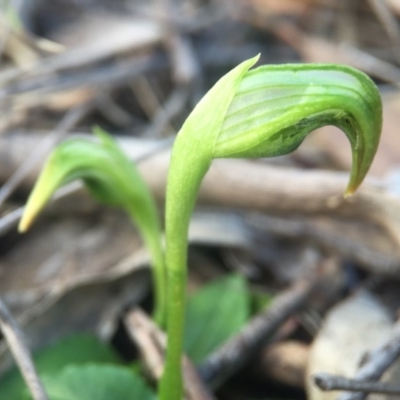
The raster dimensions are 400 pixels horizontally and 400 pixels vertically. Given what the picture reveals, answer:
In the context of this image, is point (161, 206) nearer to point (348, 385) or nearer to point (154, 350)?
point (154, 350)

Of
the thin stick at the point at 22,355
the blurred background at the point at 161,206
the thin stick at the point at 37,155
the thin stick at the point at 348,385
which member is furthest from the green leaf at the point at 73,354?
the thin stick at the point at 348,385

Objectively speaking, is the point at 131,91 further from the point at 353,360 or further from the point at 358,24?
the point at 353,360

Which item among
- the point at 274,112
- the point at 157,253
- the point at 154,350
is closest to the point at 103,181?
the point at 157,253

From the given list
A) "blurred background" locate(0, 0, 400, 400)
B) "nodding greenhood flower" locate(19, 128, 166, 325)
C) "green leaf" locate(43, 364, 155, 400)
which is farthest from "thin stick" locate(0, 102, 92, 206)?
"green leaf" locate(43, 364, 155, 400)

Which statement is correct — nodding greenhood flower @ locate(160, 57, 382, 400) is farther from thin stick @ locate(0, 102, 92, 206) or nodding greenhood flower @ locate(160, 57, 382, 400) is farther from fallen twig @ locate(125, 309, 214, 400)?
thin stick @ locate(0, 102, 92, 206)

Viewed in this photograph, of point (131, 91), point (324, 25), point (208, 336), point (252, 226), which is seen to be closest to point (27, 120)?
point (131, 91)
